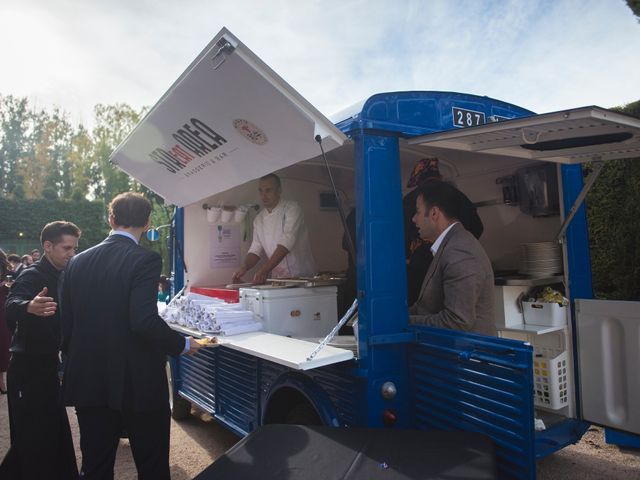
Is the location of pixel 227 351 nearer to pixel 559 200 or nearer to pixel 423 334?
pixel 423 334

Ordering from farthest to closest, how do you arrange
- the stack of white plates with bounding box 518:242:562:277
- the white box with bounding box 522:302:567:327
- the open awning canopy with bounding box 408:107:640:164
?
the stack of white plates with bounding box 518:242:562:277 < the white box with bounding box 522:302:567:327 < the open awning canopy with bounding box 408:107:640:164

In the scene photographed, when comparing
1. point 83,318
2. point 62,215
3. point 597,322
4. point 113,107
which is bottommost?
point 597,322

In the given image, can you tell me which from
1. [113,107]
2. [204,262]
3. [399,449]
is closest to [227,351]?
[204,262]

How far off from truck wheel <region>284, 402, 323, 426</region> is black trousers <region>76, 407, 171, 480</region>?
0.88 meters

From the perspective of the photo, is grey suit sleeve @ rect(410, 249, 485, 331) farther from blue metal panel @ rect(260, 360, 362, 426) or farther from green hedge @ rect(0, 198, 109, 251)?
green hedge @ rect(0, 198, 109, 251)

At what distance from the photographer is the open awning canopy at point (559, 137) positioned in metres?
2.07

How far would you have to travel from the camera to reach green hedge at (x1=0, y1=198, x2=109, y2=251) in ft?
76.2

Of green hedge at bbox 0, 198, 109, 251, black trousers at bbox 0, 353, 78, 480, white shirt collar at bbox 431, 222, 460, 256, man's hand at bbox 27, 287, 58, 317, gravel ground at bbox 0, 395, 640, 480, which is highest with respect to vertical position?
green hedge at bbox 0, 198, 109, 251

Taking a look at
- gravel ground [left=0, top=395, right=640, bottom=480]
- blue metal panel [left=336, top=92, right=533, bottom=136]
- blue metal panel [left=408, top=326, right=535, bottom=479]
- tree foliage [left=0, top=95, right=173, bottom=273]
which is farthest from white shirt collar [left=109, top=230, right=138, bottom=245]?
tree foliage [left=0, top=95, right=173, bottom=273]

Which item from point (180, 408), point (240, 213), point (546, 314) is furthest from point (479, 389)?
point (180, 408)

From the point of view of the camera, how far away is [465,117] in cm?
288

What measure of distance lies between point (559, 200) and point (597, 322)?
0.93 meters

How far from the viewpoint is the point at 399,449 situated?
1.75 m

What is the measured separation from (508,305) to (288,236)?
6.35 feet
